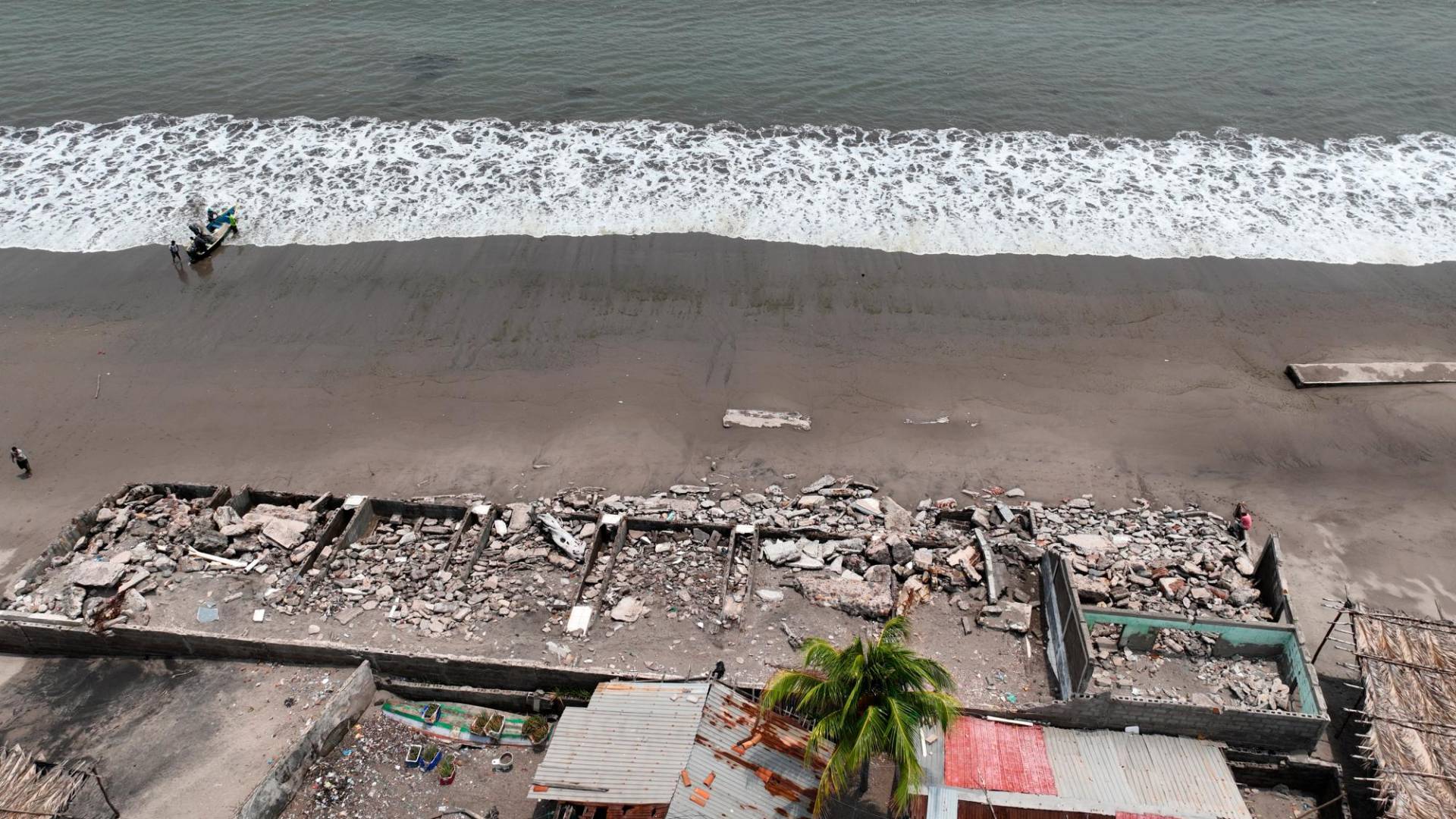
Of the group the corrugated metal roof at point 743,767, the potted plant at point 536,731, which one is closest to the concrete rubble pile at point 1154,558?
the corrugated metal roof at point 743,767

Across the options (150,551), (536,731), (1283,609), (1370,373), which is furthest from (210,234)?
(1370,373)

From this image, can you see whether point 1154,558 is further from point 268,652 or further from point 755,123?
point 755,123

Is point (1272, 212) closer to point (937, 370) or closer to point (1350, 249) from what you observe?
point (1350, 249)

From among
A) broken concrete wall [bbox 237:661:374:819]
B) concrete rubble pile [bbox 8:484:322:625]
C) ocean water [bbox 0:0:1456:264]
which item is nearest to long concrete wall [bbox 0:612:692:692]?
concrete rubble pile [bbox 8:484:322:625]

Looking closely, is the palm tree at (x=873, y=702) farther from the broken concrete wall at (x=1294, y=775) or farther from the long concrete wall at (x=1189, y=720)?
the broken concrete wall at (x=1294, y=775)

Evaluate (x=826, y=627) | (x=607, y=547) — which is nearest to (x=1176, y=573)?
(x=826, y=627)

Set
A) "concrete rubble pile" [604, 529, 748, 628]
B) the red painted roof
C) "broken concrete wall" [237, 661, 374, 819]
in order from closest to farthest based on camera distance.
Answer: the red painted roof
"broken concrete wall" [237, 661, 374, 819]
"concrete rubble pile" [604, 529, 748, 628]

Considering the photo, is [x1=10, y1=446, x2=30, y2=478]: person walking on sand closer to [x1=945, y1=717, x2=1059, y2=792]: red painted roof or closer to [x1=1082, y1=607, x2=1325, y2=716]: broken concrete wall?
[x1=945, y1=717, x2=1059, y2=792]: red painted roof
